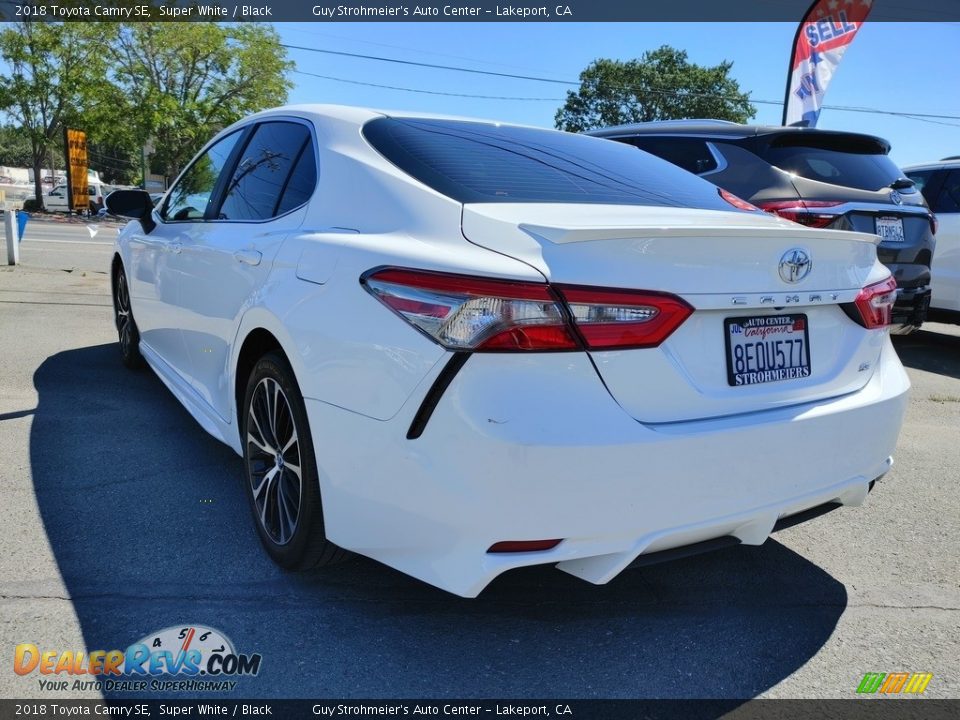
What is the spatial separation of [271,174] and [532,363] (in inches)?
70.2

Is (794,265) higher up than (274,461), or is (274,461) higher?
(794,265)

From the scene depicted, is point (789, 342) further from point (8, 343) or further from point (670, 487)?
point (8, 343)

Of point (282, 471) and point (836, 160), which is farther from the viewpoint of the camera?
point (836, 160)

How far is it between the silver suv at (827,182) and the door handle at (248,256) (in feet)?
12.8

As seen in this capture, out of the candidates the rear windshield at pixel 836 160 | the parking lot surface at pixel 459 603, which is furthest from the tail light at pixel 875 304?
the rear windshield at pixel 836 160

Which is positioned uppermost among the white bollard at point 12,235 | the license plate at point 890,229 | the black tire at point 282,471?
the license plate at point 890,229

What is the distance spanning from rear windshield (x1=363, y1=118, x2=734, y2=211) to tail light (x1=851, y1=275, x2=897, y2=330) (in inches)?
23.2

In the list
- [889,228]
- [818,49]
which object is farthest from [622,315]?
[818,49]

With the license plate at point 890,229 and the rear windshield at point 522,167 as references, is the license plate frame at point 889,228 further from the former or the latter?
the rear windshield at point 522,167

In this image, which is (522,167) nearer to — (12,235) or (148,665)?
(148,665)

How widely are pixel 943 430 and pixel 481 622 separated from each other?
3.80 metres

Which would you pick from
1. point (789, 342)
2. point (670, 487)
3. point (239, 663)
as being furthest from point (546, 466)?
point (239, 663)

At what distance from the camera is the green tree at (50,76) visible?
31953 mm

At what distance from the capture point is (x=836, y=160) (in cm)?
584
